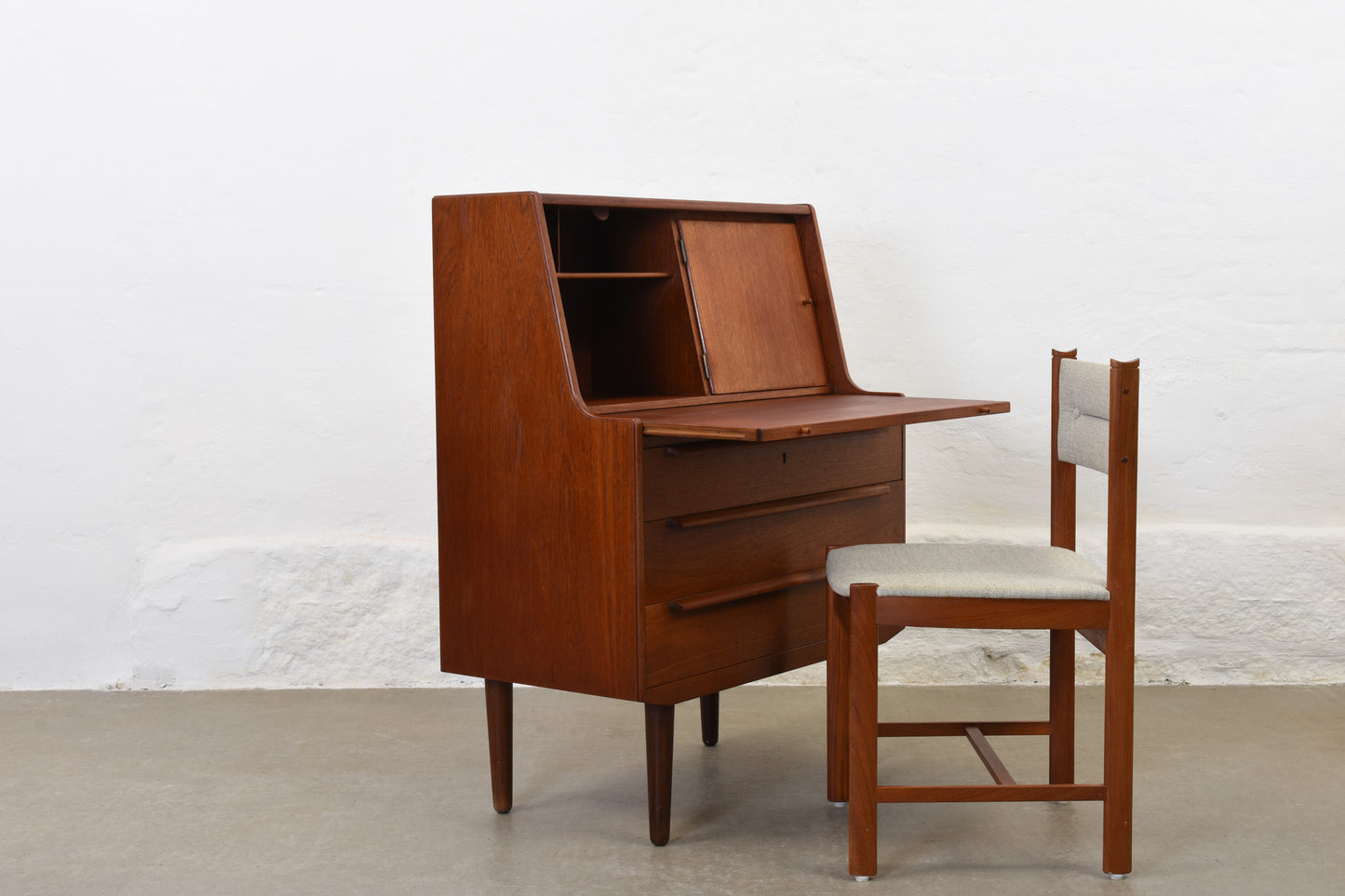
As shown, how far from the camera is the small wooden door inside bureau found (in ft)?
10.8

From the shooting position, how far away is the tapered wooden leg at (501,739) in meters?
3.16

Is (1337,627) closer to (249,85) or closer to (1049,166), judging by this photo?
(1049,166)

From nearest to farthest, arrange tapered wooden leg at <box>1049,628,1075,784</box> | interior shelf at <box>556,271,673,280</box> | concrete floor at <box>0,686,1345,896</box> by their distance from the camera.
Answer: concrete floor at <box>0,686,1345,896</box>
interior shelf at <box>556,271,673,280</box>
tapered wooden leg at <box>1049,628,1075,784</box>

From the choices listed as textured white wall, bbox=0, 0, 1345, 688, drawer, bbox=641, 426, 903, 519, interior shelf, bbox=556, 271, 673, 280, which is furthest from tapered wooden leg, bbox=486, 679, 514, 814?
textured white wall, bbox=0, 0, 1345, 688

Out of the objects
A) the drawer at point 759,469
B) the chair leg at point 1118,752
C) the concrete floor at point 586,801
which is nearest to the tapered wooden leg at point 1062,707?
the concrete floor at point 586,801

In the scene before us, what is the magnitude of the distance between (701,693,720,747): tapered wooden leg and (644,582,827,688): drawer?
531 millimetres

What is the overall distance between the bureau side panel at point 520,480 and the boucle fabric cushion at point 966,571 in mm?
498

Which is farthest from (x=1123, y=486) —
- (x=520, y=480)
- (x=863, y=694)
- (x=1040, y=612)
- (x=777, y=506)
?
(x=520, y=480)

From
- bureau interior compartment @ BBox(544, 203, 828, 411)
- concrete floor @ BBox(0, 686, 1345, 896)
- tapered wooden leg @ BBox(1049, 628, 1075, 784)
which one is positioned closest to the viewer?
concrete floor @ BBox(0, 686, 1345, 896)

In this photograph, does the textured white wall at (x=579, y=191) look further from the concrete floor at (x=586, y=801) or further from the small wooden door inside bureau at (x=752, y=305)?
the small wooden door inside bureau at (x=752, y=305)

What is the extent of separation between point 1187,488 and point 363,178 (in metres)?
2.69

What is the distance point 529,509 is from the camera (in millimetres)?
2951

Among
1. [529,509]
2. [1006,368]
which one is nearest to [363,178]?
Result: [529,509]

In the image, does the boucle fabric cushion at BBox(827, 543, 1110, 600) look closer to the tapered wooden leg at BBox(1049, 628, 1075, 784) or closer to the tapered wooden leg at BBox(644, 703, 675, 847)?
the tapered wooden leg at BBox(1049, 628, 1075, 784)
